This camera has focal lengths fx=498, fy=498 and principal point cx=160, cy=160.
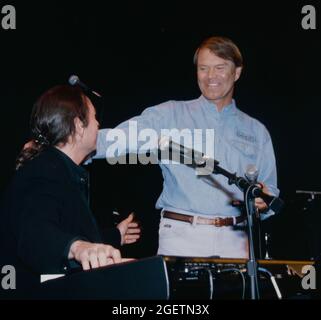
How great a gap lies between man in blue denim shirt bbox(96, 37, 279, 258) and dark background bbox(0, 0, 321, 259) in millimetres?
861

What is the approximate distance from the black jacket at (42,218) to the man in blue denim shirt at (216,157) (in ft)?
3.10

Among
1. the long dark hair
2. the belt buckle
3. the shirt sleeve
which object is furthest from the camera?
the shirt sleeve

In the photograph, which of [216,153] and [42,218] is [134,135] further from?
A: [42,218]

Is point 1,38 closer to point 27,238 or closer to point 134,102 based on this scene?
point 134,102

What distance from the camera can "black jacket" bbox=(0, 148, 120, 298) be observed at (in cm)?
133

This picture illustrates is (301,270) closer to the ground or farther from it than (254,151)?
closer to the ground

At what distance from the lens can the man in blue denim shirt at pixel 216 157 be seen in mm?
2570

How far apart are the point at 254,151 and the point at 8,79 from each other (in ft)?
5.52

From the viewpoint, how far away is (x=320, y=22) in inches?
152
